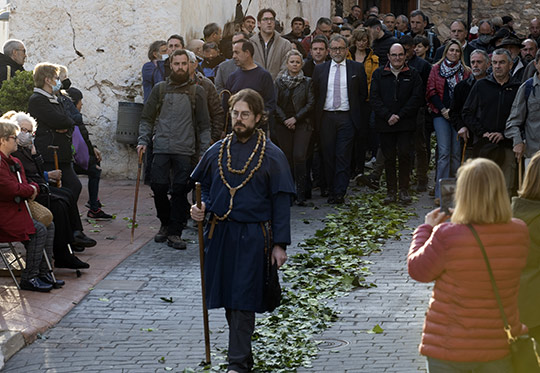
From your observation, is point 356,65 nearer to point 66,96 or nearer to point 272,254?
point 66,96

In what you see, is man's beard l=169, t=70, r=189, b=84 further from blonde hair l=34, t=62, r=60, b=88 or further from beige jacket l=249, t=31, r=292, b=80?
beige jacket l=249, t=31, r=292, b=80

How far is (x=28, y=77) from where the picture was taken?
1098 centimetres

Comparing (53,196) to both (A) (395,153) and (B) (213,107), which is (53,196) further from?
(A) (395,153)

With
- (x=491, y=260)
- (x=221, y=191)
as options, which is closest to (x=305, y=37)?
(x=221, y=191)

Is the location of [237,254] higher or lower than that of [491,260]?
lower

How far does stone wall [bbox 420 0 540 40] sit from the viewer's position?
87.7 feet

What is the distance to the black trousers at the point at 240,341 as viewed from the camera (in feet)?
21.1

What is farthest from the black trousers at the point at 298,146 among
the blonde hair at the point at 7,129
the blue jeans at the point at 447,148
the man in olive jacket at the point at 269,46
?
the blonde hair at the point at 7,129

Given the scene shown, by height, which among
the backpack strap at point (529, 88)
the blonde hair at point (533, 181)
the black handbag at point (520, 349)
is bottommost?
the black handbag at point (520, 349)

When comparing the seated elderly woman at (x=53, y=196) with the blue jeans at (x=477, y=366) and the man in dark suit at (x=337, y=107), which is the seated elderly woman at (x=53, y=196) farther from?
the blue jeans at (x=477, y=366)

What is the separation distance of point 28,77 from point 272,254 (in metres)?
5.48

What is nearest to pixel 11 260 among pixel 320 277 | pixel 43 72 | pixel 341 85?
pixel 43 72

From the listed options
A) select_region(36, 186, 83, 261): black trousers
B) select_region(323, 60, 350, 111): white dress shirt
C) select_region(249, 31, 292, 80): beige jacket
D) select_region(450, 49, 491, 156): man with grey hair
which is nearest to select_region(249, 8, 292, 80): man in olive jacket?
select_region(249, 31, 292, 80): beige jacket

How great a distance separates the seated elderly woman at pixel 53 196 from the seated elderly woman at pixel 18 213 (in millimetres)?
359
